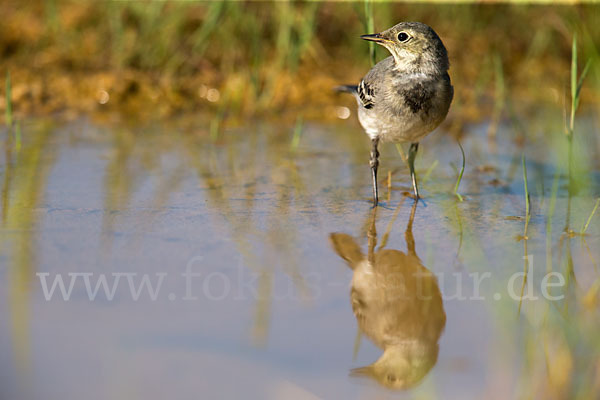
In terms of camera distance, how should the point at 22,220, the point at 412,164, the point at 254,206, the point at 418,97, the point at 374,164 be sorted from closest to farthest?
the point at 22,220, the point at 254,206, the point at 418,97, the point at 412,164, the point at 374,164

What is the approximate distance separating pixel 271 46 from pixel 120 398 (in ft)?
20.3

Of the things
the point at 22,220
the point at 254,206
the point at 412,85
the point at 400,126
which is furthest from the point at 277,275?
the point at 412,85

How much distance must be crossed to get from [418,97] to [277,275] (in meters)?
1.78

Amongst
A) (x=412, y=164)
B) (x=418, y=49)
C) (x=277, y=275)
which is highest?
(x=418, y=49)

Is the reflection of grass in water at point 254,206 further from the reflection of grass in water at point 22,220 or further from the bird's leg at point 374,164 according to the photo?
the reflection of grass in water at point 22,220

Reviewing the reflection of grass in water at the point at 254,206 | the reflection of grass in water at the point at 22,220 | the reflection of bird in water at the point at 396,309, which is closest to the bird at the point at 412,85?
the reflection of grass in water at the point at 254,206

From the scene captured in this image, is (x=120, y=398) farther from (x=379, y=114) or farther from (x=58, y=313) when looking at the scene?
(x=379, y=114)

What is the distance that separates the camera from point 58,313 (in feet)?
9.54

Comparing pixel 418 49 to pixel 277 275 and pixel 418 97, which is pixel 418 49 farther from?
pixel 277 275

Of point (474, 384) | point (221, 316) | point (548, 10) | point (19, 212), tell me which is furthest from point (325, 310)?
point (548, 10)

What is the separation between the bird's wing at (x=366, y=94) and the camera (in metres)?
4.88

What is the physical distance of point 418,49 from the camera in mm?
4645

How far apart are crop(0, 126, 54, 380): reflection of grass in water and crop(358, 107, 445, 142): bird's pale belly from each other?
7.02 feet

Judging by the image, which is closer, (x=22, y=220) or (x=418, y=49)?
(x=22, y=220)
